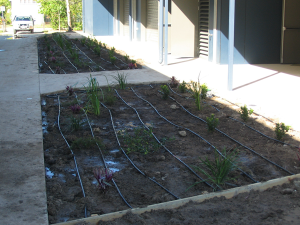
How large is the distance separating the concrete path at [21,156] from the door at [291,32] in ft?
23.3

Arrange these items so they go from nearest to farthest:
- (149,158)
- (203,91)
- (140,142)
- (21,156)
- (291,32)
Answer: (21,156) < (149,158) < (140,142) < (203,91) < (291,32)

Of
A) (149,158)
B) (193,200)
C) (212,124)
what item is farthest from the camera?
(212,124)

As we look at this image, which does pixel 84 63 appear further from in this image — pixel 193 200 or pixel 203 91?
pixel 193 200

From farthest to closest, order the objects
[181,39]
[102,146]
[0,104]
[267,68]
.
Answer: [181,39]
[267,68]
[0,104]
[102,146]

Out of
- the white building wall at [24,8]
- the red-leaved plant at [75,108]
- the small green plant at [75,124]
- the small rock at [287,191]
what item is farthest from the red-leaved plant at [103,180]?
the white building wall at [24,8]

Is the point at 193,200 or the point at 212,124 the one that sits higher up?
the point at 212,124

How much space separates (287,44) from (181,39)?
146 inches

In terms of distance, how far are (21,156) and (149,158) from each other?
1475 mm

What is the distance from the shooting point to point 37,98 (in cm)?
709

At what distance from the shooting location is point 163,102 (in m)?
6.96

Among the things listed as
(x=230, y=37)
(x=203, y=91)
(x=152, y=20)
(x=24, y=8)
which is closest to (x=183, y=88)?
(x=203, y=91)

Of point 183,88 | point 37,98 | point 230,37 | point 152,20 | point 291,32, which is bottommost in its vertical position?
point 37,98

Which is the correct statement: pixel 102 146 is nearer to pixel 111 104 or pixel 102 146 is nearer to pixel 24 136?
pixel 24 136

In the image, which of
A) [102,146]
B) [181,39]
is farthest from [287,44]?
[102,146]
